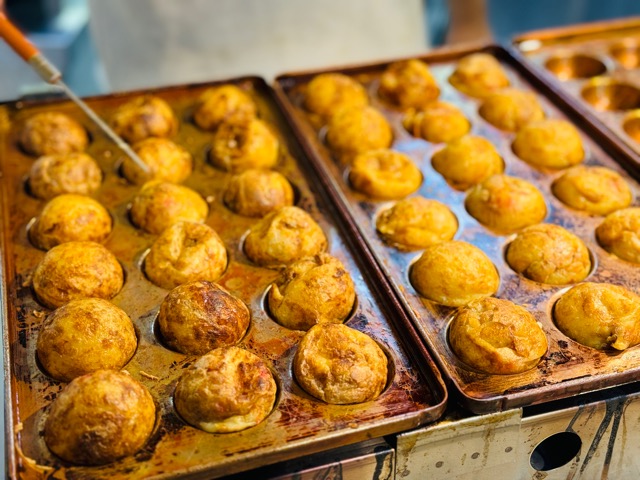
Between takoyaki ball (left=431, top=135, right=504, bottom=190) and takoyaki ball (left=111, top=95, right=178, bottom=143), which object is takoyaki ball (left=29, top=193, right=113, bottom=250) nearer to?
takoyaki ball (left=111, top=95, right=178, bottom=143)

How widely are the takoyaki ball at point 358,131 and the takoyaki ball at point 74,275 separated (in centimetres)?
149

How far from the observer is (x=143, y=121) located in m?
3.77

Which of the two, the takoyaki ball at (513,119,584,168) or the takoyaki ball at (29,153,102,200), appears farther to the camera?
the takoyaki ball at (513,119,584,168)

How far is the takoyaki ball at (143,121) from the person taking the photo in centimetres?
376

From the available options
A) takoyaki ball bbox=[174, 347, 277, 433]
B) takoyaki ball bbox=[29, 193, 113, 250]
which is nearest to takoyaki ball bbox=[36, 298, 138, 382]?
takoyaki ball bbox=[174, 347, 277, 433]

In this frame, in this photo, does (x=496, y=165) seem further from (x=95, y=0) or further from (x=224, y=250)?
(x=95, y=0)

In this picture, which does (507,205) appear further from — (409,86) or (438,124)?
(409,86)

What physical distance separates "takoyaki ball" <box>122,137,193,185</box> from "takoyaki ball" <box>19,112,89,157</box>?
1.11 ft

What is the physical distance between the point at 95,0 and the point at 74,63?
5.59ft

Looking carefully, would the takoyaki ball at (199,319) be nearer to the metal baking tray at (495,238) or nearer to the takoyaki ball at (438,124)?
the metal baking tray at (495,238)

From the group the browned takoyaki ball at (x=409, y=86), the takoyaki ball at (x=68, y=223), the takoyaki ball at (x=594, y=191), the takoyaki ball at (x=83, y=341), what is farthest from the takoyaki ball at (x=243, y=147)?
the takoyaki ball at (x=594, y=191)

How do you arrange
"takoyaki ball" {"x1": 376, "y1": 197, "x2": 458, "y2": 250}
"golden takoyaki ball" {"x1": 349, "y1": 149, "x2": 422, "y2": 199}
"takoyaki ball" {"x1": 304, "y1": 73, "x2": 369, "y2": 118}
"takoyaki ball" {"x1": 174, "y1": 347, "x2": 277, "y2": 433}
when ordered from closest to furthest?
"takoyaki ball" {"x1": 174, "y1": 347, "x2": 277, "y2": 433} → "takoyaki ball" {"x1": 376, "y1": 197, "x2": 458, "y2": 250} → "golden takoyaki ball" {"x1": 349, "y1": 149, "x2": 422, "y2": 199} → "takoyaki ball" {"x1": 304, "y1": 73, "x2": 369, "y2": 118}

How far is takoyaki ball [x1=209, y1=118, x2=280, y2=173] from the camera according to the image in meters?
3.57

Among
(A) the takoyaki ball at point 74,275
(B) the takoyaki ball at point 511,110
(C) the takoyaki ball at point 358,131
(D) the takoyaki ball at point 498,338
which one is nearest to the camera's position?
(D) the takoyaki ball at point 498,338
